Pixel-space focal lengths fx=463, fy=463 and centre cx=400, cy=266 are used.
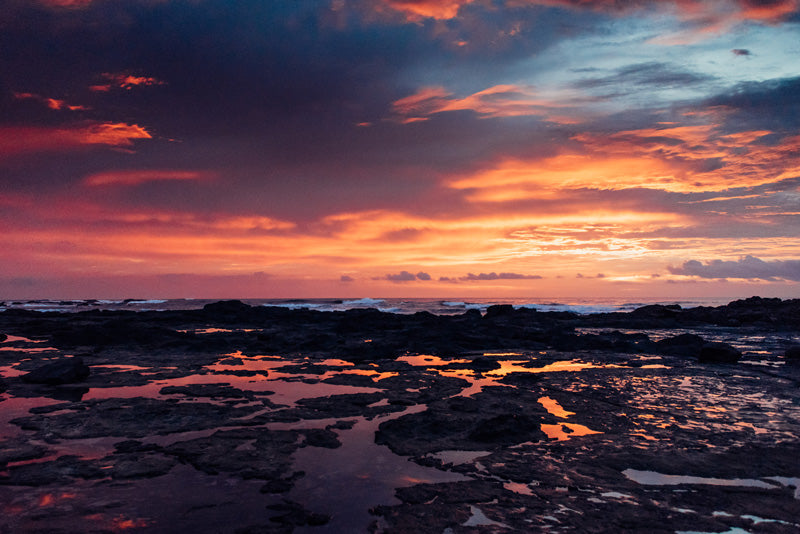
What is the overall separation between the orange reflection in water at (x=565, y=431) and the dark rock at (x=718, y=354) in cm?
1243

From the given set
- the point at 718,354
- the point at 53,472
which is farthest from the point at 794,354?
the point at 53,472

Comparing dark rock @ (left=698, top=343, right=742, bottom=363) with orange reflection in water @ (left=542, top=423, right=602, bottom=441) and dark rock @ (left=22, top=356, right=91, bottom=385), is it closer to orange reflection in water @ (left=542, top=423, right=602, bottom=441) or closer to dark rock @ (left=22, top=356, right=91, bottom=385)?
orange reflection in water @ (left=542, top=423, right=602, bottom=441)

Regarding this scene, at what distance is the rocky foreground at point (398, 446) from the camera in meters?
5.45

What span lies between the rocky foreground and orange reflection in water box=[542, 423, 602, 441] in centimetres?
4

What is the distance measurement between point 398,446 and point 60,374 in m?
11.1

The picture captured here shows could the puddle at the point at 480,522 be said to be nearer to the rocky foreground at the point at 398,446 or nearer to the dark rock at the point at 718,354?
the rocky foreground at the point at 398,446

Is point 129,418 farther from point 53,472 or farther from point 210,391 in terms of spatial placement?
point 53,472

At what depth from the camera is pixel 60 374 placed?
1328 centimetres

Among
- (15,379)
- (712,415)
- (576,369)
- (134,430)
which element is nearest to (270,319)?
(15,379)

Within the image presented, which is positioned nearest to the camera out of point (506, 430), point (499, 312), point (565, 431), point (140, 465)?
point (140, 465)

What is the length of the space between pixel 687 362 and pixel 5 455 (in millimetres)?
20845

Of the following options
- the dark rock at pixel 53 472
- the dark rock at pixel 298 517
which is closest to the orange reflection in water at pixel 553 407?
the dark rock at pixel 298 517

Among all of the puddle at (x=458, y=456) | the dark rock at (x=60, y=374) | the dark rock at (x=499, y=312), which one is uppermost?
the dark rock at (x=499, y=312)

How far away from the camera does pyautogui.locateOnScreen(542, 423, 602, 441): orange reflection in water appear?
28.3 feet
